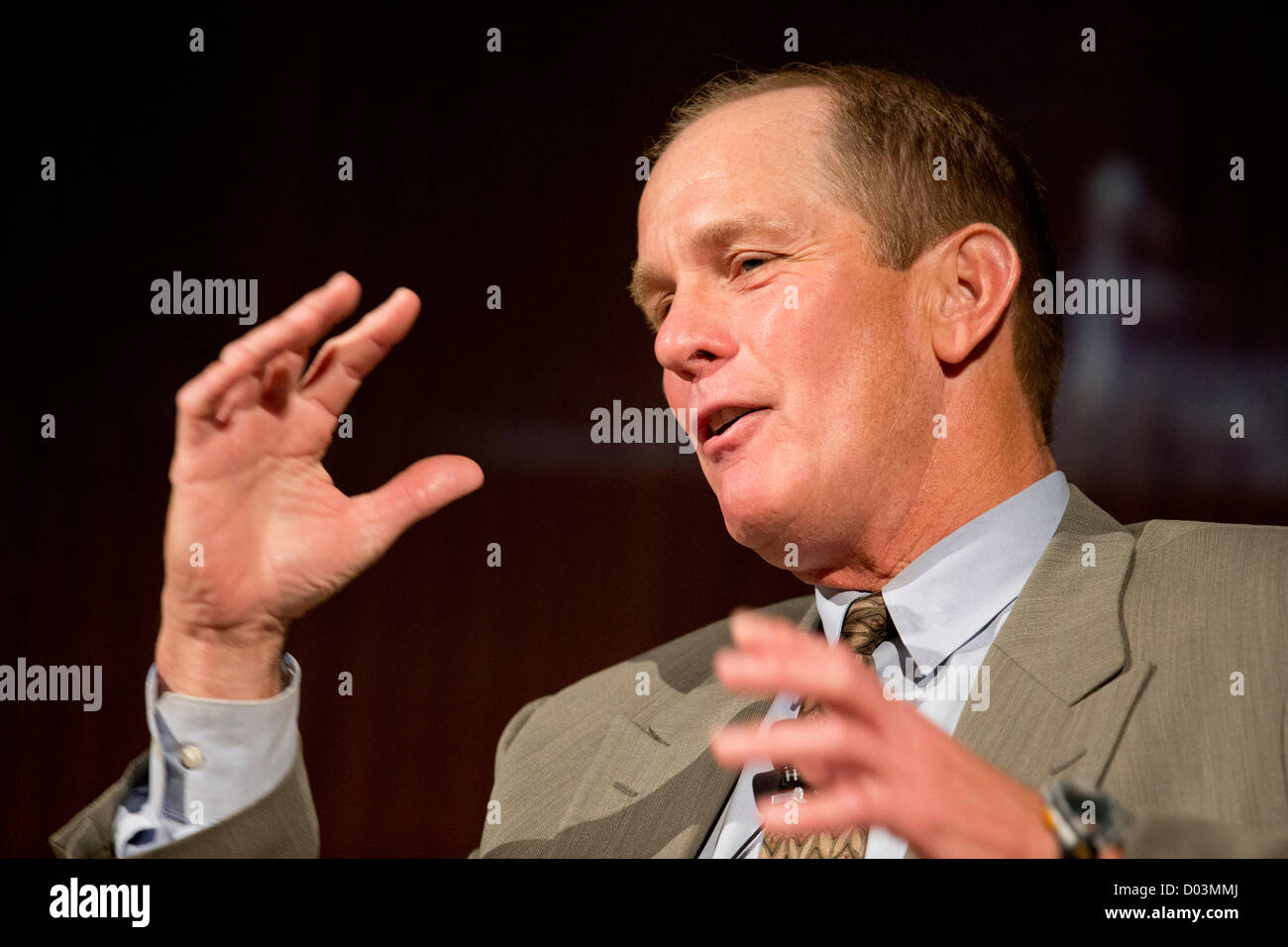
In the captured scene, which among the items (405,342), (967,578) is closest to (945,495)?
(967,578)

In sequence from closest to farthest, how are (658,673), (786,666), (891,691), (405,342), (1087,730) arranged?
1. (786,666)
2. (1087,730)
3. (891,691)
4. (658,673)
5. (405,342)

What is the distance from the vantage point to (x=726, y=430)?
1.54m

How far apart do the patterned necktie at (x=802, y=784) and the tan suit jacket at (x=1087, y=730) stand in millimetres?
137

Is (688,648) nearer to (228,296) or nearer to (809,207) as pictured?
(809,207)

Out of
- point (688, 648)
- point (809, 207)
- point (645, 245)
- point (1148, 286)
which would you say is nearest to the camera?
point (809, 207)

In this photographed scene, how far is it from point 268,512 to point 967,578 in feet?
2.90

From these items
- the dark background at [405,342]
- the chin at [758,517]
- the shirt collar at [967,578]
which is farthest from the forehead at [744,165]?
the dark background at [405,342]

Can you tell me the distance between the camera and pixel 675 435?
2.39m

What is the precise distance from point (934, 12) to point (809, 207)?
0.99 metres

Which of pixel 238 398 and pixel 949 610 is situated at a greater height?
pixel 238 398

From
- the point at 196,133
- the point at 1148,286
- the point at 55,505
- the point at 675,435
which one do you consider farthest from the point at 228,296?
the point at 1148,286

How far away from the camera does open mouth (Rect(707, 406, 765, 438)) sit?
60.2 inches

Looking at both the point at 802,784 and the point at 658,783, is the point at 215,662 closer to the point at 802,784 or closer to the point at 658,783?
the point at 658,783

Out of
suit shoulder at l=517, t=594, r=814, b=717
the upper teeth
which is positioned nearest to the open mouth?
the upper teeth
